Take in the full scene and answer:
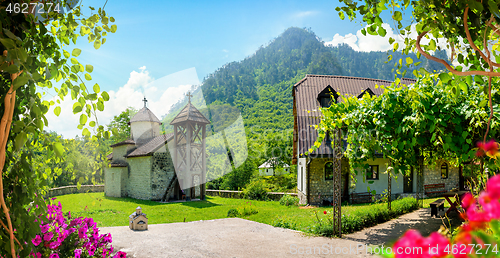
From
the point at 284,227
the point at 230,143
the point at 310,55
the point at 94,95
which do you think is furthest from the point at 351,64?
→ the point at 94,95

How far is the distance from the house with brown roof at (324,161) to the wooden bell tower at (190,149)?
219 inches

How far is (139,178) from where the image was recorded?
57.0 ft

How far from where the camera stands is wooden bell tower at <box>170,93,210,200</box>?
15.9m

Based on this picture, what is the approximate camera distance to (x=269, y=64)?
139 ft

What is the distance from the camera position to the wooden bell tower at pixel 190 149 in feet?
52.1

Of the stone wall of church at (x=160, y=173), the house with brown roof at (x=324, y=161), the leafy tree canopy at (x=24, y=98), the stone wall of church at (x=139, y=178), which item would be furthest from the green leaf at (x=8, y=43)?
the stone wall of church at (x=139, y=178)

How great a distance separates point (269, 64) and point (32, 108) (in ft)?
139

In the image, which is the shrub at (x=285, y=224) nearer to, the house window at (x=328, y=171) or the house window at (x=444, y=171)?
the house window at (x=328, y=171)

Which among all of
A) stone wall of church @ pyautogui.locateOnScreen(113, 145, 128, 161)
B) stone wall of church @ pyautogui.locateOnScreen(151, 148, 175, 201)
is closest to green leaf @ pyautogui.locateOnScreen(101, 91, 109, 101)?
stone wall of church @ pyautogui.locateOnScreen(151, 148, 175, 201)

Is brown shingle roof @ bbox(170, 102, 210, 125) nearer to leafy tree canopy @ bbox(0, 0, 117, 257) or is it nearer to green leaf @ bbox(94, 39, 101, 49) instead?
green leaf @ bbox(94, 39, 101, 49)

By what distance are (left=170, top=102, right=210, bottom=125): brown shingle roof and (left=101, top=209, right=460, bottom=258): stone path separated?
8.12 metres

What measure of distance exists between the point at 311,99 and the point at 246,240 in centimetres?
859

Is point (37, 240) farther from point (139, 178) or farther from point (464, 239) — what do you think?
point (139, 178)

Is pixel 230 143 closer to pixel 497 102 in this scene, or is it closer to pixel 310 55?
pixel 497 102
